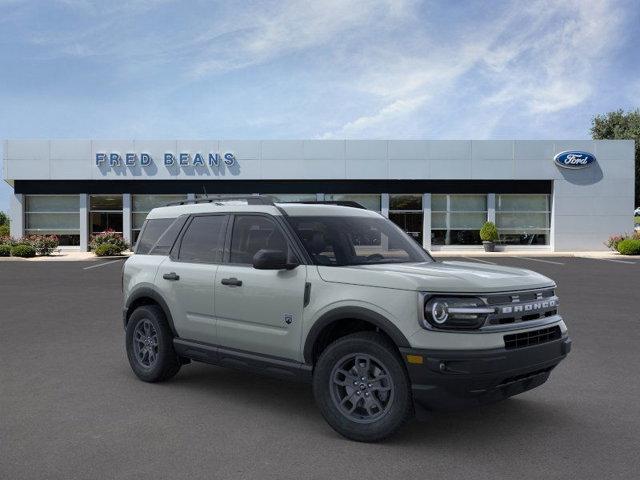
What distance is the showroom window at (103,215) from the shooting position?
124 feet

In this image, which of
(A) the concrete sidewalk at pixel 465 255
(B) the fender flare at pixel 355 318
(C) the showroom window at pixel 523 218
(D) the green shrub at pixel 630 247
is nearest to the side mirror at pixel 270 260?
(B) the fender flare at pixel 355 318

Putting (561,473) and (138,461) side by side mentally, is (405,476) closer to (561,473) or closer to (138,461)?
(561,473)

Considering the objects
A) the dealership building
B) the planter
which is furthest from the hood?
the planter

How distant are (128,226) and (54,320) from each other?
27893 mm

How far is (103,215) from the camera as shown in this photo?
→ 125ft

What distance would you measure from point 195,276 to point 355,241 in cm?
160

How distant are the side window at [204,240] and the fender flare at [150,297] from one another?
0.46m

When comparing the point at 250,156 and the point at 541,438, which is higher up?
the point at 250,156

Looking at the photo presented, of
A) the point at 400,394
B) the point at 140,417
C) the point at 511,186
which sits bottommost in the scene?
the point at 140,417

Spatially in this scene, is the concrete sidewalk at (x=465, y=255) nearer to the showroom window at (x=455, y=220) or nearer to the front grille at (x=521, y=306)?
the showroom window at (x=455, y=220)

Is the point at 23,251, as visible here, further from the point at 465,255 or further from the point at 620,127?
the point at 620,127

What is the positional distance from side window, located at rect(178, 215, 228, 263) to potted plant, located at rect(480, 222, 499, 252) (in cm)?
3228

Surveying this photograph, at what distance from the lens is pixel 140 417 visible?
527 cm

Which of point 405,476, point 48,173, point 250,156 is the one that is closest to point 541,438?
point 405,476
